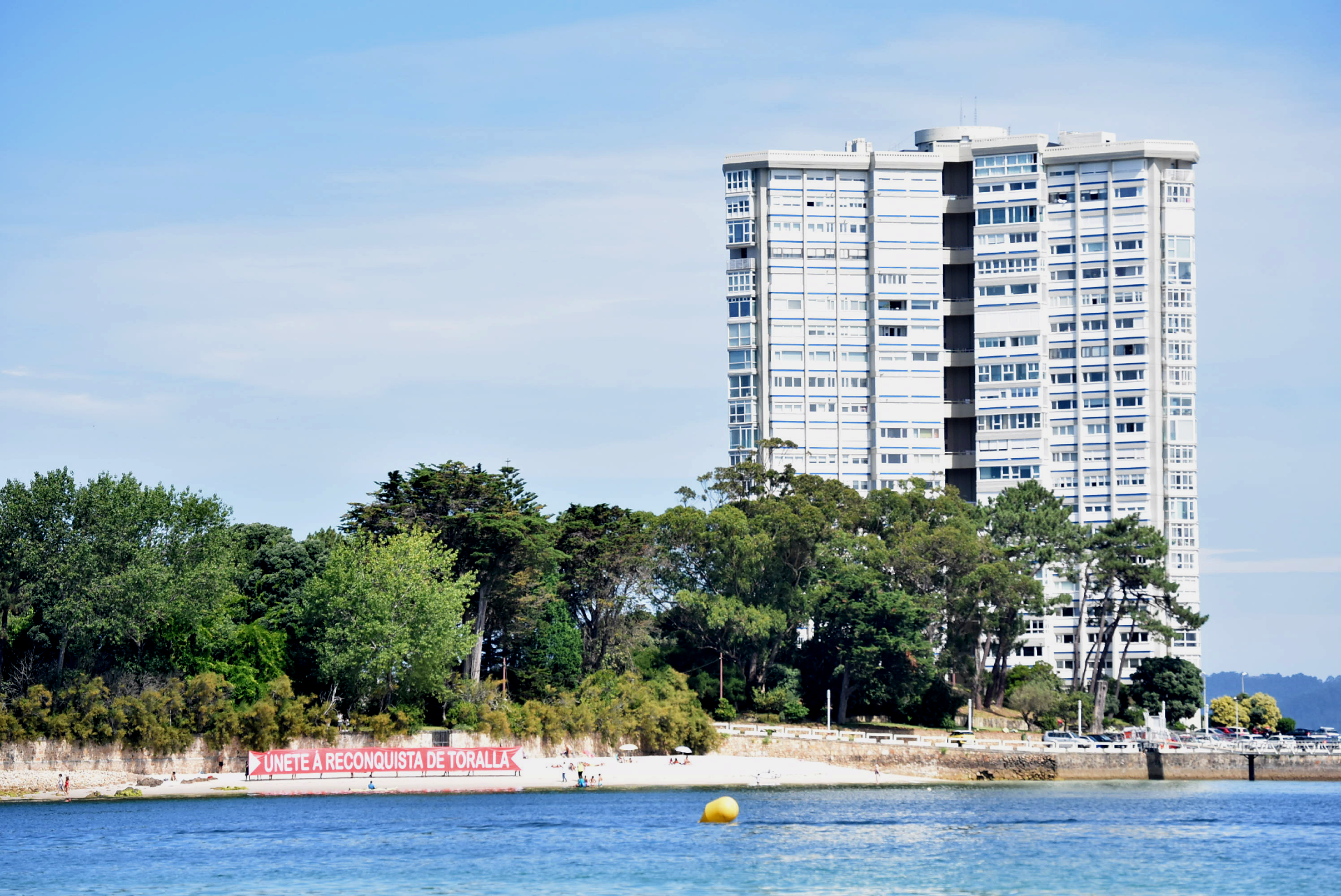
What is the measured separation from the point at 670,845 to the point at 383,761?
30.3 meters

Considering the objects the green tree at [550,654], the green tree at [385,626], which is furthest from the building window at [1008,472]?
the green tree at [385,626]

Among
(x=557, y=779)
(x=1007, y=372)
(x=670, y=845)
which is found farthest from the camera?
(x=1007, y=372)

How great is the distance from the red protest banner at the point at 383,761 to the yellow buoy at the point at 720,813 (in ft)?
71.4

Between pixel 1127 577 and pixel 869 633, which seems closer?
pixel 869 633

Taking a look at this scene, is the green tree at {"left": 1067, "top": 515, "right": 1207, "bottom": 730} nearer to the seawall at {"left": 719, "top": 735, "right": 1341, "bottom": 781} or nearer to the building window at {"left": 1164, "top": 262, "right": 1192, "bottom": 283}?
the seawall at {"left": 719, "top": 735, "right": 1341, "bottom": 781}

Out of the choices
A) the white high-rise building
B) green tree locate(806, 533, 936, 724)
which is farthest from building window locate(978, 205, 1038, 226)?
green tree locate(806, 533, 936, 724)

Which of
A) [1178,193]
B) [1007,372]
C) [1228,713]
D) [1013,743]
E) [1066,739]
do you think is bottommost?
[1013,743]

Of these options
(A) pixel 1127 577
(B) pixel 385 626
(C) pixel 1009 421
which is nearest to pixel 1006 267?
(C) pixel 1009 421

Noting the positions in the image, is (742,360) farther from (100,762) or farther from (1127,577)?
(100,762)

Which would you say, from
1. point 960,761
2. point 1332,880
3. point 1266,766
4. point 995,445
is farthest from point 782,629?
point 1332,880

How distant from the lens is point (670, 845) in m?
69.1

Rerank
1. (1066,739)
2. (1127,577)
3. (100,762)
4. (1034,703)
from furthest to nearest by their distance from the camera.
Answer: (1034,703), (1127,577), (1066,739), (100,762)

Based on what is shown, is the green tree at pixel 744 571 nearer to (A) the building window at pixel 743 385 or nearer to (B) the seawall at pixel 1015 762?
(B) the seawall at pixel 1015 762

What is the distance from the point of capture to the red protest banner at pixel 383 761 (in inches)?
3593
